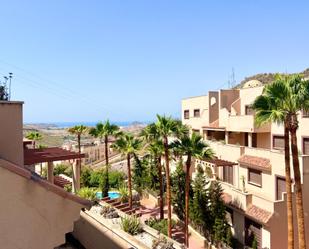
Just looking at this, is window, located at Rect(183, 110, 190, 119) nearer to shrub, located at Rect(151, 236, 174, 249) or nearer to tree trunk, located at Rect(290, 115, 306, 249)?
tree trunk, located at Rect(290, 115, 306, 249)

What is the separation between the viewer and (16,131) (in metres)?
8.31

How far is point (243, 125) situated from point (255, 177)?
227 inches

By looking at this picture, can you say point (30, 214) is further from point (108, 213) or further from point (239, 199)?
point (239, 199)

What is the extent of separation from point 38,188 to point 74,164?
13464 millimetres

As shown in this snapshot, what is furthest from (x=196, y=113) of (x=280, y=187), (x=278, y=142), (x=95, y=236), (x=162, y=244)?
(x=95, y=236)

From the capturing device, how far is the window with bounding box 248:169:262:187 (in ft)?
81.4

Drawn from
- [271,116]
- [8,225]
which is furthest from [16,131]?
[271,116]

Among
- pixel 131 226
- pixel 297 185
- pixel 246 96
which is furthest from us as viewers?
pixel 246 96

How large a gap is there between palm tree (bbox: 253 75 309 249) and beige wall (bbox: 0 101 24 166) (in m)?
11.6

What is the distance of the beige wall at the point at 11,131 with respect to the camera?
320 inches

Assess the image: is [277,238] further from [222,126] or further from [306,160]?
[222,126]

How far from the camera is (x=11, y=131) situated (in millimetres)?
8234

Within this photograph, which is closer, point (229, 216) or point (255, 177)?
point (229, 216)

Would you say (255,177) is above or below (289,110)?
below
